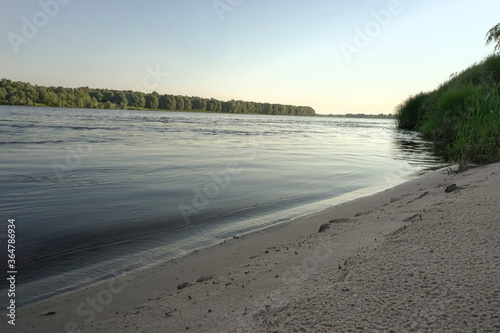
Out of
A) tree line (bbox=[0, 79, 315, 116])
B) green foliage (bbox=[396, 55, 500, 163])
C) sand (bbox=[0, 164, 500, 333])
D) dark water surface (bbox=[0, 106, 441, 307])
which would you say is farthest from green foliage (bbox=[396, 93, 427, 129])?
tree line (bbox=[0, 79, 315, 116])

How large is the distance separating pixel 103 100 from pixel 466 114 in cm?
10265

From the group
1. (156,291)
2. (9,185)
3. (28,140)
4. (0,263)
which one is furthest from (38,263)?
(28,140)

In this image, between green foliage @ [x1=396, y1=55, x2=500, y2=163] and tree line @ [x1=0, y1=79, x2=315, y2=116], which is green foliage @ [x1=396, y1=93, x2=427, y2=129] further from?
tree line @ [x1=0, y1=79, x2=315, y2=116]

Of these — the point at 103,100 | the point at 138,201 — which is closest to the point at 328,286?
the point at 138,201

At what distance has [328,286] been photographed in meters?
1.97

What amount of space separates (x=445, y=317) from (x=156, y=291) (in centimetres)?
228

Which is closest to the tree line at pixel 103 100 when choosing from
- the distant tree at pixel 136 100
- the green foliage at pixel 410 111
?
the distant tree at pixel 136 100

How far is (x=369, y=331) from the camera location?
140cm

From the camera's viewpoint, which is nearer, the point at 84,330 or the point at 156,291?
the point at 84,330

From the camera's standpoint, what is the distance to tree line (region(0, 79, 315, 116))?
251 ft

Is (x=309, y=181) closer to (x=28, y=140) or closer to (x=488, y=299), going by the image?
(x=488, y=299)

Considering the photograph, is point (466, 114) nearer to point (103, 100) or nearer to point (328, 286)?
point (328, 286)

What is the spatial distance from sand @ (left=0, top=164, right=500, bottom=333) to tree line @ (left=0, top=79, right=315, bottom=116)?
86.2 m

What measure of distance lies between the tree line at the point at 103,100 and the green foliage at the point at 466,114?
256ft
